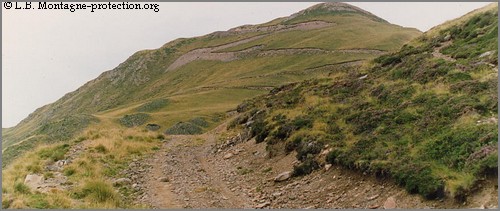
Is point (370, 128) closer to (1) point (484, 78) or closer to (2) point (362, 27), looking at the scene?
(1) point (484, 78)

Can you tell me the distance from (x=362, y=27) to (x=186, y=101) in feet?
248

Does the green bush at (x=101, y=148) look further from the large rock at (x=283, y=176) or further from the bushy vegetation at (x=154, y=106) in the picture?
the bushy vegetation at (x=154, y=106)

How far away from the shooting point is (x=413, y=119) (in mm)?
16688

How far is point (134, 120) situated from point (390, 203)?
4564 cm

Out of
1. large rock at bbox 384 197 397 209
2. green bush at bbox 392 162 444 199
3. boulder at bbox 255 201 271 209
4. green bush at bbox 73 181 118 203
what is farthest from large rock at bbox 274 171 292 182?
green bush at bbox 73 181 118 203

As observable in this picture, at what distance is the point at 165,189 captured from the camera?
17547mm

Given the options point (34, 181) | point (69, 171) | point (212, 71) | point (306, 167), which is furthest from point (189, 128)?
point (212, 71)

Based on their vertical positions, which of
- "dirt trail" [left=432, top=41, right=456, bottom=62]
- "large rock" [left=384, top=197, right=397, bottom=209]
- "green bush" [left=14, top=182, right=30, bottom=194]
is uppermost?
"dirt trail" [left=432, top=41, right=456, bottom=62]

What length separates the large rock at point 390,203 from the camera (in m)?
12.0

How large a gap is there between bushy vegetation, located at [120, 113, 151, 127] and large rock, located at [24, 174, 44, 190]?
3365 centimetres

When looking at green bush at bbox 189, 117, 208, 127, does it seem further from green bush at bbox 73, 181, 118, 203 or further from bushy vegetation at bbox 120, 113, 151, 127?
green bush at bbox 73, 181, 118, 203

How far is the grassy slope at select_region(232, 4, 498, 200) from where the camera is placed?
1209 cm

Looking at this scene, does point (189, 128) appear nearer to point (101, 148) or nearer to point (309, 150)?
point (101, 148)

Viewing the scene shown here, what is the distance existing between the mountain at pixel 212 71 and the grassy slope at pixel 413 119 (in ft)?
67.5
